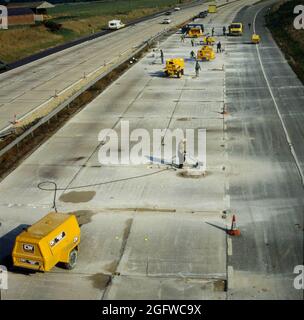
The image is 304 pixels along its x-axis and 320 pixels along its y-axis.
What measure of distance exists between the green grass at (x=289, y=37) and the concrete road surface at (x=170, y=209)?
54.0ft

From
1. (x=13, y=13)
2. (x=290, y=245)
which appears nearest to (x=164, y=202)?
(x=290, y=245)

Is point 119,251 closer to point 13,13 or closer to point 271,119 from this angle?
point 271,119

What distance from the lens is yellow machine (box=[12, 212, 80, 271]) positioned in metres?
13.6

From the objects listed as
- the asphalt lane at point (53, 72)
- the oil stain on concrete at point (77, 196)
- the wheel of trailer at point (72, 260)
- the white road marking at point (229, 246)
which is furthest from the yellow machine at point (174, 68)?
the wheel of trailer at point (72, 260)

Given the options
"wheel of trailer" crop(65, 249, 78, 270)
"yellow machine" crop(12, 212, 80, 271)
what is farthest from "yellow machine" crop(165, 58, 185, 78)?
"wheel of trailer" crop(65, 249, 78, 270)

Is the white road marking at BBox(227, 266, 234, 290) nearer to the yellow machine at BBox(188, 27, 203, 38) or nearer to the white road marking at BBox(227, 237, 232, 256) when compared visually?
the white road marking at BBox(227, 237, 232, 256)

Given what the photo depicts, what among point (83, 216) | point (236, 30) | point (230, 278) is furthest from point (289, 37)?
point (230, 278)

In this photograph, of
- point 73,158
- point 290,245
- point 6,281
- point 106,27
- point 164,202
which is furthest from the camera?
point 106,27

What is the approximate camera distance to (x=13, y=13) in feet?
275

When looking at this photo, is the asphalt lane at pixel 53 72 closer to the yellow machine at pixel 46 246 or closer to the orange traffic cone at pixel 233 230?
the yellow machine at pixel 46 246

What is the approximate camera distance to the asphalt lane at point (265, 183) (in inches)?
557

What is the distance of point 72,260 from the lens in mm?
14805
